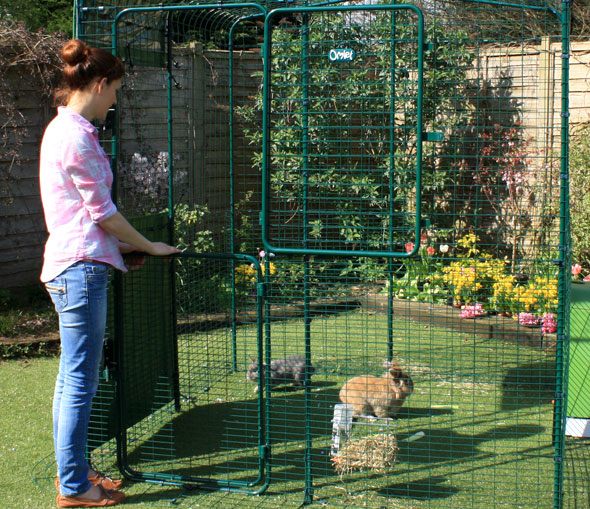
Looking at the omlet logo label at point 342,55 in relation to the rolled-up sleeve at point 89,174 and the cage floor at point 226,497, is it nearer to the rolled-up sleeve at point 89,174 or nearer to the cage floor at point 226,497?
the rolled-up sleeve at point 89,174

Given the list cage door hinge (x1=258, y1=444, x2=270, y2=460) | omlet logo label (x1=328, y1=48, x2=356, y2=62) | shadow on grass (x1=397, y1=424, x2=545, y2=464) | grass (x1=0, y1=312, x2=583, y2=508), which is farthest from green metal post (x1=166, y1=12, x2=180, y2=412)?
omlet logo label (x1=328, y1=48, x2=356, y2=62)

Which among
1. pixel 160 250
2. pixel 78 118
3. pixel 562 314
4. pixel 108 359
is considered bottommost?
pixel 108 359

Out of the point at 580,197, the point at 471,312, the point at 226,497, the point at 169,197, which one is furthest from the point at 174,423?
the point at 580,197

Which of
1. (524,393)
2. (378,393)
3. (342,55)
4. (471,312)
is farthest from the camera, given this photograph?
(471,312)

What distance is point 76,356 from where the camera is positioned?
2.90m

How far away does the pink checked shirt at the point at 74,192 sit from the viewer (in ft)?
9.16

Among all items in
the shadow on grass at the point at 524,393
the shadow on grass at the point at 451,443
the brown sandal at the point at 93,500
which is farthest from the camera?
the shadow on grass at the point at 524,393

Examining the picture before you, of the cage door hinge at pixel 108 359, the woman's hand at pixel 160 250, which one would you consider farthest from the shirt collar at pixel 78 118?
the cage door hinge at pixel 108 359

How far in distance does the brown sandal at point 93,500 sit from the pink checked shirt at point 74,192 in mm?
999

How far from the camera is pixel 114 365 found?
339 cm

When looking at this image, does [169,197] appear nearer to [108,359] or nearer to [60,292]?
[108,359]

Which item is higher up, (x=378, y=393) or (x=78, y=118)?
(x=78, y=118)

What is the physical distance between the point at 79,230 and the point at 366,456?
1787 millimetres

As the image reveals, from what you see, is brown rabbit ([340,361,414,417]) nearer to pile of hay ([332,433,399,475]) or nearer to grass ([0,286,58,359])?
pile of hay ([332,433,399,475])
